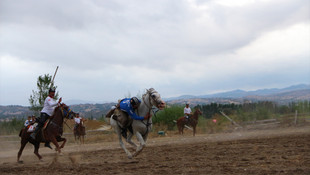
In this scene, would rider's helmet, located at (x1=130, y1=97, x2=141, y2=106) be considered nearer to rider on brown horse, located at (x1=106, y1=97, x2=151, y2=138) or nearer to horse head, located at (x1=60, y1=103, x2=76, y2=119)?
rider on brown horse, located at (x1=106, y1=97, x2=151, y2=138)

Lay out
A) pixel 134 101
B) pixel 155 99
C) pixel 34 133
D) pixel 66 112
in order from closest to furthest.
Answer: pixel 155 99 → pixel 134 101 → pixel 66 112 → pixel 34 133

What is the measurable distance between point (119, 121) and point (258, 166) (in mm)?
4894

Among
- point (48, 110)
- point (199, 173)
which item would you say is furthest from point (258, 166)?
point (48, 110)

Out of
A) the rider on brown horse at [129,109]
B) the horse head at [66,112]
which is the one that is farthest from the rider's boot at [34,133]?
the rider on brown horse at [129,109]

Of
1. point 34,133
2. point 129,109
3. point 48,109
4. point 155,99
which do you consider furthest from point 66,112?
point 155,99

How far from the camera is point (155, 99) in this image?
31.6 feet

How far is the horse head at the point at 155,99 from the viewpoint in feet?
31.0

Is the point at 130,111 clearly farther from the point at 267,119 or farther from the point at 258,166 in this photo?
the point at 267,119

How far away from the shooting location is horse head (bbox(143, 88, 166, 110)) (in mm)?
9461

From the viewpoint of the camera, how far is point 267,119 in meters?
30.2

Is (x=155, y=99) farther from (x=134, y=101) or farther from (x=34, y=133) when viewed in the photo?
(x=34, y=133)

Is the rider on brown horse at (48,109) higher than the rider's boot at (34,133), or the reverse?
the rider on brown horse at (48,109)

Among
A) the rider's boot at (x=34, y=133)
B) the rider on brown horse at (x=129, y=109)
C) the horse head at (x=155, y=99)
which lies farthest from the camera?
the rider's boot at (x=34, y=133)

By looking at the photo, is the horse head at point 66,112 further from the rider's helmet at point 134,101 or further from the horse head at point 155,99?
the horse head at point 155,99
